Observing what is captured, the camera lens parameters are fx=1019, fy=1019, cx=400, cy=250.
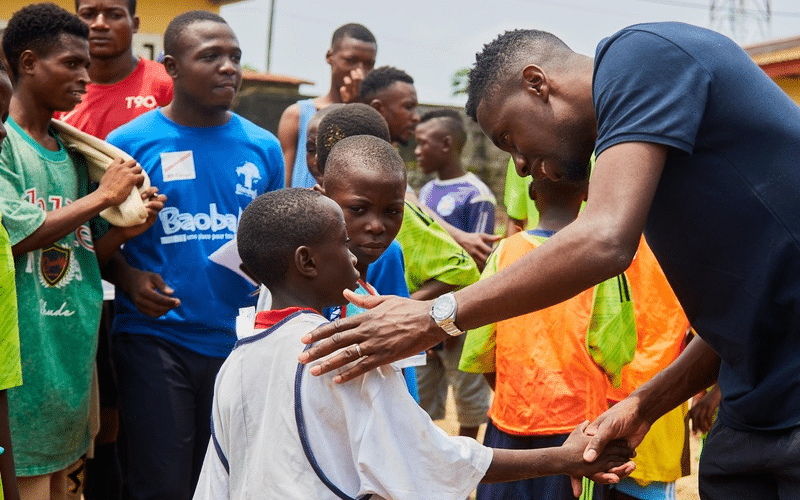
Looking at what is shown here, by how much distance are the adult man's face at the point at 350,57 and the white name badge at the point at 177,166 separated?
7.63ft

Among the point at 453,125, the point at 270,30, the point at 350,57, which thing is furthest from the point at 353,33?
the point at 270,30

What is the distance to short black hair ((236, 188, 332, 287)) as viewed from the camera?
271cm

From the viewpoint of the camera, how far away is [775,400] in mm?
2432

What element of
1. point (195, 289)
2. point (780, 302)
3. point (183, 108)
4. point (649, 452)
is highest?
point (780, 302)

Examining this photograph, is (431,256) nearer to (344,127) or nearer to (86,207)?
(344,127)

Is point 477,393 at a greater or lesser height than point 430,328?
lesser

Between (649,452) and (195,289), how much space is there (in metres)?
2.04

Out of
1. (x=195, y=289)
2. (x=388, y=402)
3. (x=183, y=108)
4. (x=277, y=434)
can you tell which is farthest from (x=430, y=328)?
(x=183, y=108)

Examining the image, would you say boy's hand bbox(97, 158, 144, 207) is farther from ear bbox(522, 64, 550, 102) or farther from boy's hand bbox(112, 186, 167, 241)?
ear bbox(522, 64, 550, 102)

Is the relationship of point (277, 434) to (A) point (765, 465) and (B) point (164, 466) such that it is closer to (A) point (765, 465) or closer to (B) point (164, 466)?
(A) point (765, 465)

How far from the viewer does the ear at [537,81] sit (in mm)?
2770

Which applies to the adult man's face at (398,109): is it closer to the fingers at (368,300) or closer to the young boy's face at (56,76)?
the young boy's face at (56,76)

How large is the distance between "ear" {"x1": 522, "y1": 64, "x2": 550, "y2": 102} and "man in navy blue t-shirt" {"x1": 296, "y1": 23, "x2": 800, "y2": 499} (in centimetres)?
33

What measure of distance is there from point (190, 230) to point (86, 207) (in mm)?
535
